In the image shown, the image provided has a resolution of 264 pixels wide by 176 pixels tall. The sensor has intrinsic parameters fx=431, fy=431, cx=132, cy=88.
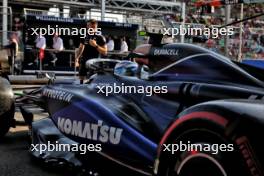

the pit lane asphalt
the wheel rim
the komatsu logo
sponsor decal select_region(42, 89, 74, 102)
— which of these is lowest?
the pit lane asphalt

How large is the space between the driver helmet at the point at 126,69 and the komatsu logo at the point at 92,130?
0.61 meters

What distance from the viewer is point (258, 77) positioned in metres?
2.76

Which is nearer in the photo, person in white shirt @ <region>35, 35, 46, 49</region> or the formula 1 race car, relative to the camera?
the formula 1 race car

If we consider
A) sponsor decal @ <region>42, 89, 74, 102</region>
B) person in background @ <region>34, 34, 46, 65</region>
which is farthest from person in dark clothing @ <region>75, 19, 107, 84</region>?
person in background @ <region>34, 34, 46, 65</region>

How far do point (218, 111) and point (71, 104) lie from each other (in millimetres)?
1794

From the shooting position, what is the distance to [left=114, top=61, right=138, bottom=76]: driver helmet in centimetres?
361

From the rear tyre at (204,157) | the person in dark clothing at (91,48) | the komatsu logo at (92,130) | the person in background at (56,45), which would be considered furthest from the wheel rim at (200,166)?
the person in background at (56,45)

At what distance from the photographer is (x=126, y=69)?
366cm

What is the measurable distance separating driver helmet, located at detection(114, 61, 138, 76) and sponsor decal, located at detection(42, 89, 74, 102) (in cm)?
46

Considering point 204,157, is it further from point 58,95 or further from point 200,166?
point 58,95

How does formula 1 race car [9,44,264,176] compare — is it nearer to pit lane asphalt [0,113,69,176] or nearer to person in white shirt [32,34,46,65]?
pit lane asphalt [0,113,69,176]

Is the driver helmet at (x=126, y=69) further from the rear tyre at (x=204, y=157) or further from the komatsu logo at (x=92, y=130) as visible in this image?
the rear tyre at (x=204, y=157)

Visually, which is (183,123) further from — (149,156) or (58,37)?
(58,37)

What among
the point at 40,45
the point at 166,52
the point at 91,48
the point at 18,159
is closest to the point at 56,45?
the point at 40,45
